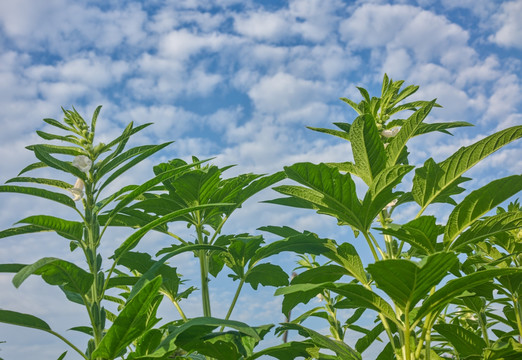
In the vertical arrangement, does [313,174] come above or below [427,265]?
above

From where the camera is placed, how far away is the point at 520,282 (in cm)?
247

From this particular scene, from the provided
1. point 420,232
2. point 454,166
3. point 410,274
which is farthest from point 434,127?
point 410,274

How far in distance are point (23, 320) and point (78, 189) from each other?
550 mm

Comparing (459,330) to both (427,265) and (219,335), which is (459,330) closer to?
(427,265)

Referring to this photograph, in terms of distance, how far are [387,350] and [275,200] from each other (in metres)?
0.99

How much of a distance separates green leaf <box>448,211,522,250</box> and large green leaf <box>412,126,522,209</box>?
21cm

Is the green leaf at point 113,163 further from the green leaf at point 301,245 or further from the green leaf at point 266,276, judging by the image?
the green leaf at point 266,276

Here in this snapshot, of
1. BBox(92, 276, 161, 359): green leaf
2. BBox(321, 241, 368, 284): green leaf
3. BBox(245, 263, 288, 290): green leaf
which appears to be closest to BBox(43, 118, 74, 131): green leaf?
BBox(92, 276, 161, 359): green leaf

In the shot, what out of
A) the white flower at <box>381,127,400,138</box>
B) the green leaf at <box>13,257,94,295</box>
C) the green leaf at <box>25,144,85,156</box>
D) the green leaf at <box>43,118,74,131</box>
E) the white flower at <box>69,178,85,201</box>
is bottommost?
the green leaf at <box>13,257,94,295</box>

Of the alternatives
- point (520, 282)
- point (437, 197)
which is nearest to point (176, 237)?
point (437, 197)

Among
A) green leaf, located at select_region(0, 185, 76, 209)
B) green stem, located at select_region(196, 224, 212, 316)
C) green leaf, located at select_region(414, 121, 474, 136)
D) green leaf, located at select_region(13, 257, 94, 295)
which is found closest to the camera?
green leaf, located at select_region(13, 257, 94, 295)

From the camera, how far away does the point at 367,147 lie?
212cm

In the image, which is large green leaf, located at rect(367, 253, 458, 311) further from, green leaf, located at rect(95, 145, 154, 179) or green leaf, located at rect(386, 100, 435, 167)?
green leaf, located at rect(95, 145, 154, 179)

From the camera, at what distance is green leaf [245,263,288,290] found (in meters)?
2.70
